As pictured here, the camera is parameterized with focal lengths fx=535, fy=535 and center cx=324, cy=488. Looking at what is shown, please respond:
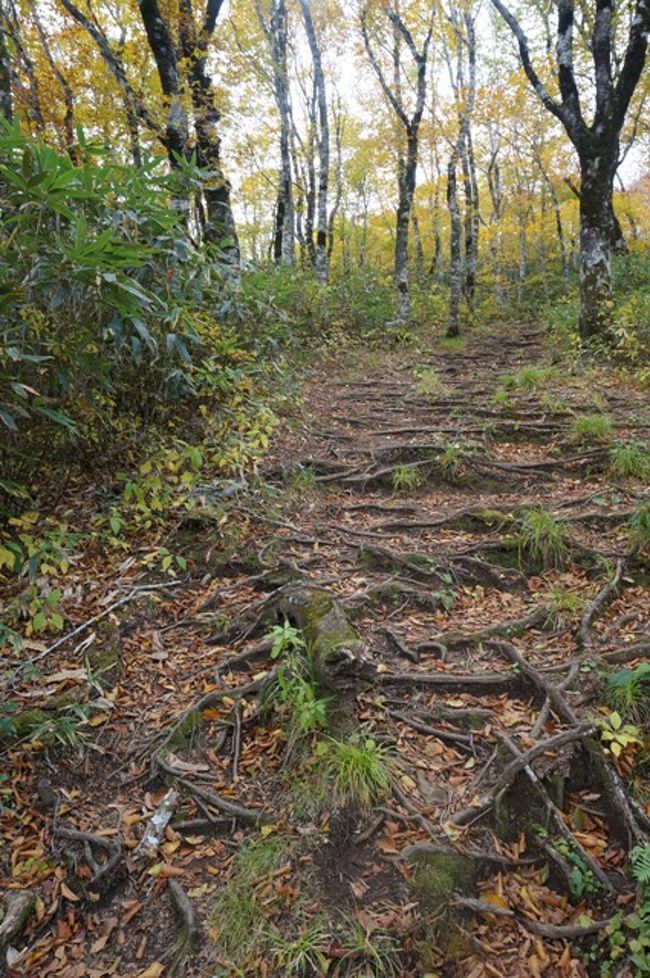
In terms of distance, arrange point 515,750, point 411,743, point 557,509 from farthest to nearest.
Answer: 1. point 557,509
2. point 411,743
3. point 515,750

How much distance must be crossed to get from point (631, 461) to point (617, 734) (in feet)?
10.7

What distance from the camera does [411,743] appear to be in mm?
2637

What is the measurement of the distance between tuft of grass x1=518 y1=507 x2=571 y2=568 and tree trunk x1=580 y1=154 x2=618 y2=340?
664 cm

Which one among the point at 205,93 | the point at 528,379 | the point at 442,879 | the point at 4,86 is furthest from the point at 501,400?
the point at 205,93

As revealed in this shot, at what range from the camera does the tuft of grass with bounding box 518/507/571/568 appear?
390 centimetres

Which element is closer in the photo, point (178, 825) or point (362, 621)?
Result: point (178, 825)

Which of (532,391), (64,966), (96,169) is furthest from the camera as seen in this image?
(532,391)

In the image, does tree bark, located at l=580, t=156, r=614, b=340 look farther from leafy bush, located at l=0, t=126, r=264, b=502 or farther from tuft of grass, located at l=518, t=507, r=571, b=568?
leafy bush, located at l=0, t=126, r=264, b=502

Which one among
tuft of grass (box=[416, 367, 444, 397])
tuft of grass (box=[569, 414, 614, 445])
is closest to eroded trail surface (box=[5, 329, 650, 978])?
tuft of grass (box=[569, 414, 614, 445])

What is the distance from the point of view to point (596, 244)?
30.0ft

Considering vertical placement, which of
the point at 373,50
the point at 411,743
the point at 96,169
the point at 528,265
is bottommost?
the point at 411,743

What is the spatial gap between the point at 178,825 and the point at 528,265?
3114cm

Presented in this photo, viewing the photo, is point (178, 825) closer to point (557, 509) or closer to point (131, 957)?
point (131, 957)

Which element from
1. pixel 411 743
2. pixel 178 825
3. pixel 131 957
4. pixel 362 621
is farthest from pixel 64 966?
pixel 362 621
